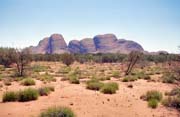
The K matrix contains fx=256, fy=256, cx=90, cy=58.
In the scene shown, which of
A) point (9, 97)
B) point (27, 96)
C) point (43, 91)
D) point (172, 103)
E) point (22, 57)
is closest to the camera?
point (172, 103)

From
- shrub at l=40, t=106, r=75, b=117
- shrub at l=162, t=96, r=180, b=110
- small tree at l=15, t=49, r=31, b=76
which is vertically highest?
small tree at l=15, t=49, r=31, b=76

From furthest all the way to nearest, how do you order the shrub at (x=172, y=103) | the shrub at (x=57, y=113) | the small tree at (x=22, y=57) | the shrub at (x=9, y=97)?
1. the small tree at (x=22, y=57)
2. the shrub at (x=9, y=97)
3. the shrub at (x=172, y=103)
4. the shrub at (x=57, y=113)

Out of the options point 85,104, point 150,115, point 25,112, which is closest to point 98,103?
point 85,104

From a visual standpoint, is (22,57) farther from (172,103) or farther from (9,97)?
(172,103)

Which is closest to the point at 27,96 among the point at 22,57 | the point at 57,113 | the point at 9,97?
the point at 9,97

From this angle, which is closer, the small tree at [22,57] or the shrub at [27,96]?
the shrub at [27,96]

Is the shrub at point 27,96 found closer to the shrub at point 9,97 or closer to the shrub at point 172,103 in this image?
the shrub at point 9,97

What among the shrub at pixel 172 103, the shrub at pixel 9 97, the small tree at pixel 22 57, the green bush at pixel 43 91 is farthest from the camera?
the small tree at pixel 22 57

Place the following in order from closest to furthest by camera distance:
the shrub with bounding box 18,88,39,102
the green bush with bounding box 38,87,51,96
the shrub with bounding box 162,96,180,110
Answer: the shrub with bounding box 162,96,180,110 < the shrub with bounding box 18,88,39,102 < the green bush with bounding box 38,87,51,96

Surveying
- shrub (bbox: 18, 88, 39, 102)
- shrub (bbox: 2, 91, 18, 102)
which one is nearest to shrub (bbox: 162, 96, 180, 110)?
shrub (bbox: 18, 88, 39, 102)

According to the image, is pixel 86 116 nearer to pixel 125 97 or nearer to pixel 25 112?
pixel 25 112

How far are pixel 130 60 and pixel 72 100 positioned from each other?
86.4 feet

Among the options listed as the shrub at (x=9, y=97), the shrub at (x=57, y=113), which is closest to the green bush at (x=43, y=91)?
the shrub at (x=9, y=97)

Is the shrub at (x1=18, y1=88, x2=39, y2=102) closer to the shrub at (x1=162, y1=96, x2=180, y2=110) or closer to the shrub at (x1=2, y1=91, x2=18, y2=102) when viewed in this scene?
the shrub at (x1=2, y1=91, x2=18, y2=102)
